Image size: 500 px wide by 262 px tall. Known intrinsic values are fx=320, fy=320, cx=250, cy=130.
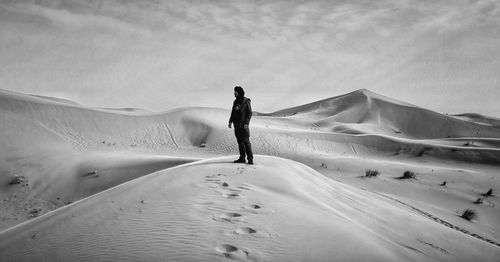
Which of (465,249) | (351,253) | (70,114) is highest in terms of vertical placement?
(70,114)

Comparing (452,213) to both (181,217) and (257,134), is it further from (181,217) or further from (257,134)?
(257,134)

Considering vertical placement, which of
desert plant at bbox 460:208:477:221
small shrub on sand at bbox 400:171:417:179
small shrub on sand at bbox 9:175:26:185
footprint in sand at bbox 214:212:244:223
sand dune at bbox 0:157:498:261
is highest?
footprint in sand at bbox 214:212:244:223

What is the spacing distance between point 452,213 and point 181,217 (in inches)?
330

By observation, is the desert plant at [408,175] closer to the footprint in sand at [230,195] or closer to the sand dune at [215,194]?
the sand dune at [215,194]

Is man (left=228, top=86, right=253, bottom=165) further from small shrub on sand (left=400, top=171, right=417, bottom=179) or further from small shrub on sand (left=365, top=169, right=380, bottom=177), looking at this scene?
small shrub on sand (left=400, top=171, right=417, bottom=179)

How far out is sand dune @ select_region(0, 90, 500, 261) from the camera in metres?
2.72

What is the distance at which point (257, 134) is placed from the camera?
774 inches

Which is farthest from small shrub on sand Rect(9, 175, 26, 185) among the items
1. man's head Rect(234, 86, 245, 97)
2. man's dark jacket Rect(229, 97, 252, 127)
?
man's head Rect(234, 86, 245, 97)

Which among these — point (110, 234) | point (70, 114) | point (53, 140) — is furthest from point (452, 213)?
point (70, 114)

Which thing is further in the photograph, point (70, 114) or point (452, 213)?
point (70, 114)

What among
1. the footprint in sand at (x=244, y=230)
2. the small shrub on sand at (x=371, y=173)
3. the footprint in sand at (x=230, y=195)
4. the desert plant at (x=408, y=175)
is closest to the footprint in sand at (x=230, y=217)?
the footprint in sand at (x=244, y=230)

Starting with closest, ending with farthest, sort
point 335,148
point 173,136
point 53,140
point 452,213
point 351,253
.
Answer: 1. point 351,253
2. point 452,213
3. point 53,140
4. point 173,136
5. point 335,148

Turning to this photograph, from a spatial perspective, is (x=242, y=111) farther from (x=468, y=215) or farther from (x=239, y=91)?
(x=468, y=215)

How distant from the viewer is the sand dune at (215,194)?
2.72 m
